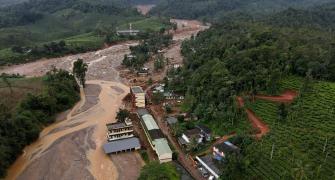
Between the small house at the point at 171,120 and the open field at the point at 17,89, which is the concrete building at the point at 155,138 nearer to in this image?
the small house at the point at 171,120

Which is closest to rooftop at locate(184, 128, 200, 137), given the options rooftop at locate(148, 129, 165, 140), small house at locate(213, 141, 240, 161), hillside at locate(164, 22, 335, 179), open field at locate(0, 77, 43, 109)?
hillside at locate(164, 22, 335, 179)

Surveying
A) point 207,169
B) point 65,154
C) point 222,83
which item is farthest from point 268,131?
point 65,154

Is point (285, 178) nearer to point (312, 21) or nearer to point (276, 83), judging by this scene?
point (276, 83)

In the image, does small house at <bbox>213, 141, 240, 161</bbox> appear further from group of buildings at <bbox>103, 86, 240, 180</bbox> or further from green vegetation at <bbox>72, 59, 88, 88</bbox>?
green vegetation at <bbox>72, 59, 88, 88</bbox>

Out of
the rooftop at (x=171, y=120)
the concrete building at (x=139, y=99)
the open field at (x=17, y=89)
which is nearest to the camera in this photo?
the rooftop at (x=171, y=120)

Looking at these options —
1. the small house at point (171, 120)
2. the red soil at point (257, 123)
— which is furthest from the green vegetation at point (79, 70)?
the red soil at point (257, 123)

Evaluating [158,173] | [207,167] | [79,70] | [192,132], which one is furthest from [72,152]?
[79,70]

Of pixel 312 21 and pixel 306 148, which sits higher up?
pixel 312 21
